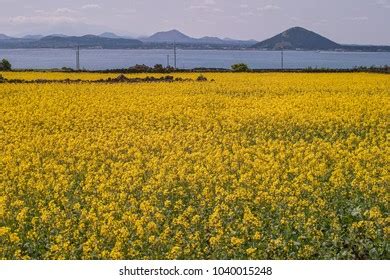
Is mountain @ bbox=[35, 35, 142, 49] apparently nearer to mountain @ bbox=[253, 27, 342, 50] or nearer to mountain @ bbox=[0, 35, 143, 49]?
mountain @ bbox=[0, 35, 143, 49]

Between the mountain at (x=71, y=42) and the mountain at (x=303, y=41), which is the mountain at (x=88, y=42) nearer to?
the mountain at (x=71, y=42)

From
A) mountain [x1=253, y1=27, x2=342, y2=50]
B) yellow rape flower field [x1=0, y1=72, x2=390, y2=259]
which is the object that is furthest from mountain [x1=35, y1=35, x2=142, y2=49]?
yellow rape flower field [x1=0, y1=72, x2=390, y2=259]

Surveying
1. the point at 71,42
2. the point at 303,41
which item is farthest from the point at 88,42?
the point at 303,41

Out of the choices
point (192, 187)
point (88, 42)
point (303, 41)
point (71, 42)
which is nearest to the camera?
point (192, 187)

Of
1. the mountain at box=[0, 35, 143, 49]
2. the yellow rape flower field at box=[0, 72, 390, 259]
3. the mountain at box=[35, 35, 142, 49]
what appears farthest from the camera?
the mountain at box=[35, 35, 142, 49]

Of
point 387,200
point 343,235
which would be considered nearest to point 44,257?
point 343,235

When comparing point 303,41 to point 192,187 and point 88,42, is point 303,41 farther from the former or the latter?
point 192,187

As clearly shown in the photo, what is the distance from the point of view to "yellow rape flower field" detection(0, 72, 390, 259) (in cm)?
777

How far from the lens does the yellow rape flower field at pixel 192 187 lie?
7.77 meters

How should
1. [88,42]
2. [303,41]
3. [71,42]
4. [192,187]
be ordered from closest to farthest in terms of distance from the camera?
[192,187] < [88,42] < [303,41] < [71,42]

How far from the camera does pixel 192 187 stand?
32.9 ft

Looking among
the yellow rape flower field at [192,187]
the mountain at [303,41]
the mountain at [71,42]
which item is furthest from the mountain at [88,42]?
the yellow rape flower field at [192,187]
